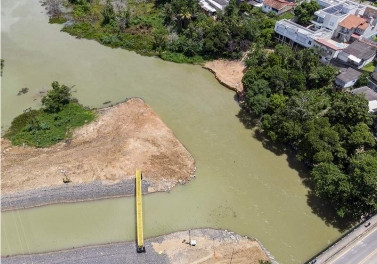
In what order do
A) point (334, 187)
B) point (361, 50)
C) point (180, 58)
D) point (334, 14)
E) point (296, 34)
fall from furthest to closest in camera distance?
1. point (180, 58)
2. point (334, 14)
3. point (296, 34)
4. point (361, 50)
5. point (334, 187)

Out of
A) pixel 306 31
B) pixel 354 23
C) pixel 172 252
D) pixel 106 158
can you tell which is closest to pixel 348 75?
pixel 306 31

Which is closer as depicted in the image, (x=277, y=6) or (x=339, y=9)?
(x=339, y=9)

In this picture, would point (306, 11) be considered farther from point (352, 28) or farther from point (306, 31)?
point (352, 28)

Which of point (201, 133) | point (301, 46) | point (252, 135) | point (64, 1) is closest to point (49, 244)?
point (201, 133)

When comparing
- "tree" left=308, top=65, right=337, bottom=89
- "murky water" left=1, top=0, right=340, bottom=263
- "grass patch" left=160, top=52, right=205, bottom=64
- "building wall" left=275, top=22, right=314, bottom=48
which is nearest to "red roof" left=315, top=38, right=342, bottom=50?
"building wall" left=275, top=22, right=314, bottom=48

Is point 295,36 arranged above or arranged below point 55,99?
above

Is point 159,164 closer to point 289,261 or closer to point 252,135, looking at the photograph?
point 252,135
